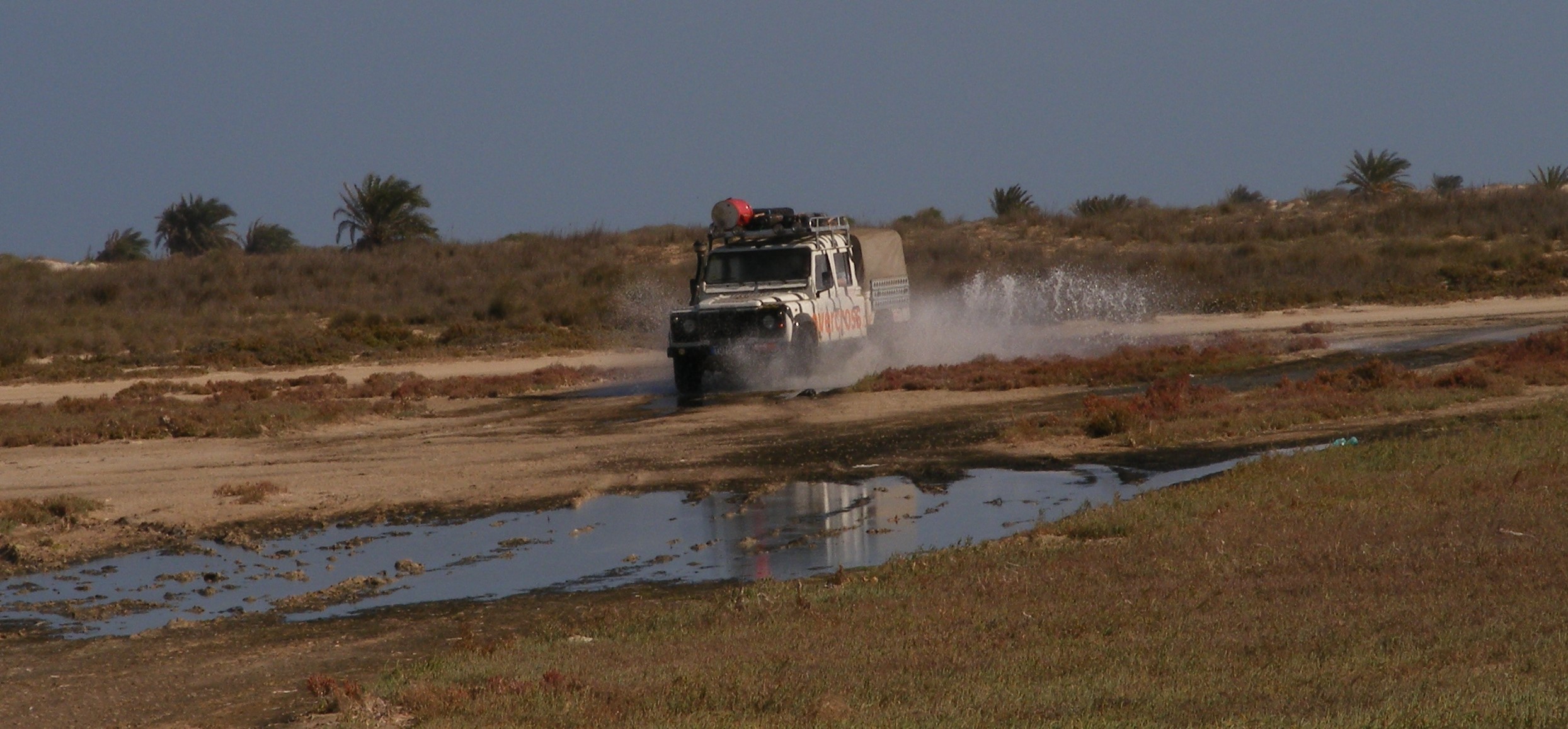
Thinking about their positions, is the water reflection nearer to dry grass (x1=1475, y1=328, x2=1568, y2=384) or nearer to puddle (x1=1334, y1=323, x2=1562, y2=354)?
dry grass (x1=1475, y1=328, x2=1568, y2=384)

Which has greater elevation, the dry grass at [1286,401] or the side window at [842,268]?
the side window at [842,268]

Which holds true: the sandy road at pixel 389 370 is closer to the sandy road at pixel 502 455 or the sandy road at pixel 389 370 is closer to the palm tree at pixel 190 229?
the sandy road at pixel 502 455

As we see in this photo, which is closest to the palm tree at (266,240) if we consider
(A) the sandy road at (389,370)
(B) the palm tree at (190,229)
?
(B) the palm tree at (190,229)

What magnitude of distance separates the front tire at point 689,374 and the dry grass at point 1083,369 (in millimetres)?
2498

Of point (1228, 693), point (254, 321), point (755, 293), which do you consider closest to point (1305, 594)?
point (1228, 693)

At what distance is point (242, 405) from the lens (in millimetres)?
24062

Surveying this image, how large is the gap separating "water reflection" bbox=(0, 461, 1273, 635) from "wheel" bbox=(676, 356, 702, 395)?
8.83 meters

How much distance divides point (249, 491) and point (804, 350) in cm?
996

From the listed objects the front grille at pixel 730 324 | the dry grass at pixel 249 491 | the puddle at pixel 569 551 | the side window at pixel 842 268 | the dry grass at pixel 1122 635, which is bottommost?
the puddle at pixel 569 551

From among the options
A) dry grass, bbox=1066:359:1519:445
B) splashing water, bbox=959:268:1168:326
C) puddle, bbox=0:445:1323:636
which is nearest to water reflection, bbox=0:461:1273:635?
puddle, bbox=0:445:1323:636

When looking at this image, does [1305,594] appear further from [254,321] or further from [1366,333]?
[254,321]

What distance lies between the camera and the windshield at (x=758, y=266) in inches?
960

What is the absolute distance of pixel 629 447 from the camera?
1839 centimetres

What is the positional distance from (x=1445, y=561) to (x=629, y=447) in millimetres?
10884
